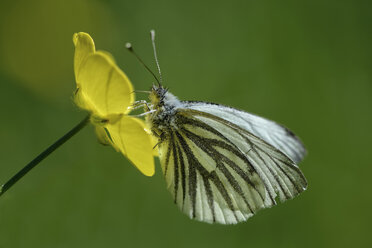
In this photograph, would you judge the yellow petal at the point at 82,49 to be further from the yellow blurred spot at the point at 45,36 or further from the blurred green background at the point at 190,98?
the yellow blurred spot at the point at 45,36

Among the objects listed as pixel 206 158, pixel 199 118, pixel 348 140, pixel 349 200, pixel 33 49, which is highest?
pixel 33 49

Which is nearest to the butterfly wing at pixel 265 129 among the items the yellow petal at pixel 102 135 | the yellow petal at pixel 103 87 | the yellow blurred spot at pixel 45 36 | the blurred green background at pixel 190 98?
the yellow petal at pixel 102 135

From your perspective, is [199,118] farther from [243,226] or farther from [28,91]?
[28,91]

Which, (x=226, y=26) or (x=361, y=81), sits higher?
(x=226, y=26)

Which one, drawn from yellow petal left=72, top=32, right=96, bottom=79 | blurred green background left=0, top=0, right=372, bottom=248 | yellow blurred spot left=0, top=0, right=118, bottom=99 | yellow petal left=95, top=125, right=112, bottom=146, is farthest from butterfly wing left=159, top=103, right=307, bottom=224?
yellow blurred spot left=0, top=0, right=118, bottom=99

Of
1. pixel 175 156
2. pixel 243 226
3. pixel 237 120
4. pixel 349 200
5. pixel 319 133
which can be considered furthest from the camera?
pixel 319 133

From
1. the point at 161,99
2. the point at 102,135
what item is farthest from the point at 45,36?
the point at 102,135

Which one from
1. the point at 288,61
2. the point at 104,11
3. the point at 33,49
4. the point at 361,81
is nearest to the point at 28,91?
the point at 33,49

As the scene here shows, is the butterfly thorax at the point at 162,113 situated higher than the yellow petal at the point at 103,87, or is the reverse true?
the yellow petal at the point at 103,87
